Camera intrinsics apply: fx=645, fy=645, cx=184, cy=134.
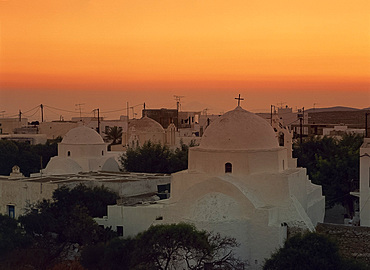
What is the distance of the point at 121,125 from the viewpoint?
62062 millimetres

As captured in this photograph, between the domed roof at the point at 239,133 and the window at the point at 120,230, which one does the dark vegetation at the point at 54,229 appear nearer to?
the window at the point at 120,230

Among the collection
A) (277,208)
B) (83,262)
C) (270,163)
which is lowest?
(83,262)

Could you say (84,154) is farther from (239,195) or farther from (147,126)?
(239,195)

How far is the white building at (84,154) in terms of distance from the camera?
2766cm

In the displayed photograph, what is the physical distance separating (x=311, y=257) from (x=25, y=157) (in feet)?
80.5

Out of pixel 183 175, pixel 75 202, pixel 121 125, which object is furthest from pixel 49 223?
pixel 121 125

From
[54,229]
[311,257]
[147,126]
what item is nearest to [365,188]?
[311,257]

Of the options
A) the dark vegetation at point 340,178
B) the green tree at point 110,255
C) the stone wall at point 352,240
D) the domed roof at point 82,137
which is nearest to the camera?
the green tree at point 110,255

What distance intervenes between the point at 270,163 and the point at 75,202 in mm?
6478

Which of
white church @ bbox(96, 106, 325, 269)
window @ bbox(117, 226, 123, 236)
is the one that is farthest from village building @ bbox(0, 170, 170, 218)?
white church @ bbox(96, 106, 325, 269)

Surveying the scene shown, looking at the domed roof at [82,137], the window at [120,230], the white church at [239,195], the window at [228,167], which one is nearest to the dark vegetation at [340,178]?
the white church at [239,195]

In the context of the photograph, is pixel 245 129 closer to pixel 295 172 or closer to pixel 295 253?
pixel 295 172

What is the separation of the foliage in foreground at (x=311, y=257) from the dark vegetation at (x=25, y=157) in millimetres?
23087

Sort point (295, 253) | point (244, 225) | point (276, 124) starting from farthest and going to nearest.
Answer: point (276, 124)
point (244, 225)
point (295, 253)
